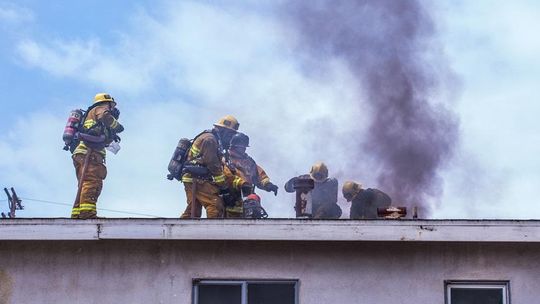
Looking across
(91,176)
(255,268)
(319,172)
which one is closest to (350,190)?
(319,172)

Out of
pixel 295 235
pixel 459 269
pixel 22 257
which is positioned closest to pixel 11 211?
pixel 22 257

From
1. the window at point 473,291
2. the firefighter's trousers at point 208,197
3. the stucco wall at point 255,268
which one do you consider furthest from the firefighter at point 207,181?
the window at point 473,291

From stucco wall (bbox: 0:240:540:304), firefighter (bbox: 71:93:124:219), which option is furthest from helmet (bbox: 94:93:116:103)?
stucco wall (bbox: 0:240:540:304)

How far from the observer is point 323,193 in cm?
1555

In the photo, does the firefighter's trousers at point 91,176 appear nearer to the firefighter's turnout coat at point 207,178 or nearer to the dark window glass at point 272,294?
the firefighter's turnout coat at point 207,178

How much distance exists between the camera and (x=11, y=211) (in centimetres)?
1459

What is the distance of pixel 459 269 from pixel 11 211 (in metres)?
6.63

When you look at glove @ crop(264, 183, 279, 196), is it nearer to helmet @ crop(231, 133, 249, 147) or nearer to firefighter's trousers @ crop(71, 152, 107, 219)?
helmet @ crop(231, 133, 249, 147)

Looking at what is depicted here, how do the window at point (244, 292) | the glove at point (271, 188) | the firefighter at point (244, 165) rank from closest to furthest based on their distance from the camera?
the window at point (244, 292) → the firefighter at point (244, 165) → the glove at point (271, 188)

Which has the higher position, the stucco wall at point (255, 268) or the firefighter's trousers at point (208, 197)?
the firefighter's trousers at point (208, 197)

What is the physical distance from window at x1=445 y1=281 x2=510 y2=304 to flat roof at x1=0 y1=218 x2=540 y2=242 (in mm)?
464

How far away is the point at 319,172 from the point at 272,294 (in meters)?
5.57

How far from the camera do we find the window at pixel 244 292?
413 inches

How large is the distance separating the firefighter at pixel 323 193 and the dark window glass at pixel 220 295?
4265mm
